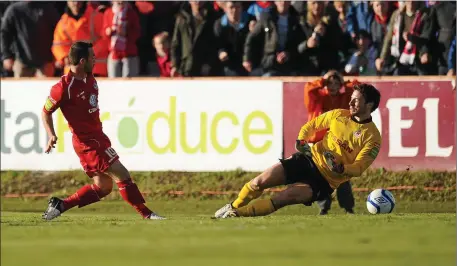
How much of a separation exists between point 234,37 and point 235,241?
9680mm

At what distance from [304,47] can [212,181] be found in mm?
2479

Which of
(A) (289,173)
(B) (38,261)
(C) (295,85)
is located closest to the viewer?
(B) (38,261)

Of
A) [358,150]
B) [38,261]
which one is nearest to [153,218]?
[358,150]

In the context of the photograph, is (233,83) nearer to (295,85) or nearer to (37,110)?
(295,85)

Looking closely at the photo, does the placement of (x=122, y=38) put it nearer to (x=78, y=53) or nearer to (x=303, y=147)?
(x=78, y=53)

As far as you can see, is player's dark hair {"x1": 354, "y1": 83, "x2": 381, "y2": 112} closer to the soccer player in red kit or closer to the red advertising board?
the soccer player in red kit

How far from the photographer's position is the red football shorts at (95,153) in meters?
14.8

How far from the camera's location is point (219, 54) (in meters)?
21.0

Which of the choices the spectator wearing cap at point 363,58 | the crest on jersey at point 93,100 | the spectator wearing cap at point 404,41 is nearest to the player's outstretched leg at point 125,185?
the crest on jersey at point 93,100

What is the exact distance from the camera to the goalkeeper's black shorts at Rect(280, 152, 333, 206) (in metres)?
14.6

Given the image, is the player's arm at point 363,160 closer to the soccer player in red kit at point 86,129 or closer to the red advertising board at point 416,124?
the soccer player in red kit at point 86,129

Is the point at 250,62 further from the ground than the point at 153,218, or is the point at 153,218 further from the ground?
the point at 250,62

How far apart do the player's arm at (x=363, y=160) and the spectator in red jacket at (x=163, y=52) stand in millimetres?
7131

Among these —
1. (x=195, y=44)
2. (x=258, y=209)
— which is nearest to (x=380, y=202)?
(x=258, y=209)
